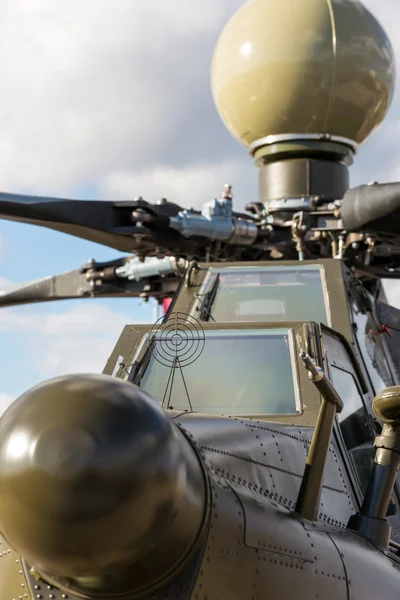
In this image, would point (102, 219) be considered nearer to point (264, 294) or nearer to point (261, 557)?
point (264, 294)

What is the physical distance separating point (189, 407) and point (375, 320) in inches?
96.2

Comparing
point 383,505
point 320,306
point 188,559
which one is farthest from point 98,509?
point 320,306

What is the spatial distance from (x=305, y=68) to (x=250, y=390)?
5008 mm

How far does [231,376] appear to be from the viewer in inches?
161

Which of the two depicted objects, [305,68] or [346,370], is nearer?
[346,370]

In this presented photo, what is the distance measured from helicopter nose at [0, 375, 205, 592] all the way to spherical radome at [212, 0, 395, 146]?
647 centimetres

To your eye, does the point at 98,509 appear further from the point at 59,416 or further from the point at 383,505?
the point at 383,505

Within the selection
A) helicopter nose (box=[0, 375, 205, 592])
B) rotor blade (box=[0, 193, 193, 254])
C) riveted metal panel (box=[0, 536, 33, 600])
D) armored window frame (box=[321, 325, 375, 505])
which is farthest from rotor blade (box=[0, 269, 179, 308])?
helicopter nose (box=[0, 375, 205, 592])

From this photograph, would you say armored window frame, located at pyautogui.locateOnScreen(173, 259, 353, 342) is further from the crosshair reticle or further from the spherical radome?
the spherical radome

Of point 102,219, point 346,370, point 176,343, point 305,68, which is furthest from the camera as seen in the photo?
point 305,68

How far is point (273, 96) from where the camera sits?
8.50 m

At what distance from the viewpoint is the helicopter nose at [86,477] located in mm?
2213

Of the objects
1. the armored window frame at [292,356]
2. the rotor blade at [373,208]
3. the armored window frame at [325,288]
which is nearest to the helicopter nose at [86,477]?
the armored window frame at [292,356]

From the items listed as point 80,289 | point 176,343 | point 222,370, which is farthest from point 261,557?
point 80,289
